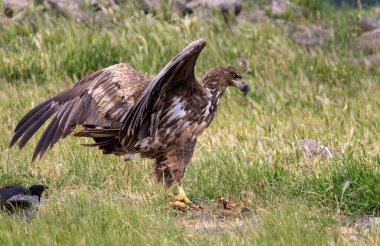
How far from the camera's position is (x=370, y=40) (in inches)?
511

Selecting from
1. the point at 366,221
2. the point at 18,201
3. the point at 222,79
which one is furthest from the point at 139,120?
the point at 366,221

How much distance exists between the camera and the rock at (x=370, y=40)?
41.9 feet

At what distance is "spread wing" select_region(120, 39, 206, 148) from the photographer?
6.51 metres

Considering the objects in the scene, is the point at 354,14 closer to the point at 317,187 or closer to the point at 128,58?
the point at 128,58

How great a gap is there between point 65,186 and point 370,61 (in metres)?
5.68

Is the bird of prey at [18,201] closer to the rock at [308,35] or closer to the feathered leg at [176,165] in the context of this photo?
the feathered leg at [176,165]

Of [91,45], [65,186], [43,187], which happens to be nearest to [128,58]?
[91,45]

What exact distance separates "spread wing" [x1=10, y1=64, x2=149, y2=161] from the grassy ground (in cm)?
44

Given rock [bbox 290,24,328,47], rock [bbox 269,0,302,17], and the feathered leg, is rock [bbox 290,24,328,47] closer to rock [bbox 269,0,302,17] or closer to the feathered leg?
rock [bbox 269,0,302,17]

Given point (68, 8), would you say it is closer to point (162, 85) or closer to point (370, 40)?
point (370, 40)

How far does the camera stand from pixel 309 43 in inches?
498

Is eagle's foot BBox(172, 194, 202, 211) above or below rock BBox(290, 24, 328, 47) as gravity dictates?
above

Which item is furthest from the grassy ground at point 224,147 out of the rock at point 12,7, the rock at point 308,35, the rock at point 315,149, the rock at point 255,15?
the rock at point 255,15

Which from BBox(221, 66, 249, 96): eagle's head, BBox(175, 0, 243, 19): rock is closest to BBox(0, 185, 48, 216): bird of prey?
BBox(221, 66, 249, 96): eagle's head
